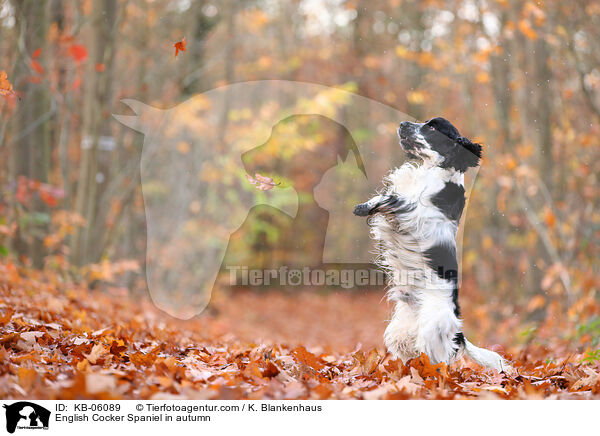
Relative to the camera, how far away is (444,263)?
4723 millimetres

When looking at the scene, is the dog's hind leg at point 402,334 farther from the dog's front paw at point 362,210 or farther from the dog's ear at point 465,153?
the dog's ear at point 465,153

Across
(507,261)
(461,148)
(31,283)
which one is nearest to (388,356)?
(461,148)

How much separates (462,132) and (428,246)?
1769mm

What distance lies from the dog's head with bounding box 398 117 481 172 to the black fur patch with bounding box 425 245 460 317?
0.74 m

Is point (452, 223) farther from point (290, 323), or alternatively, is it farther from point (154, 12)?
point (290, 323)

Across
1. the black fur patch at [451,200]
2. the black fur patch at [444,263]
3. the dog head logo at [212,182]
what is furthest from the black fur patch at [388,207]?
the dog head logo at [212,182]

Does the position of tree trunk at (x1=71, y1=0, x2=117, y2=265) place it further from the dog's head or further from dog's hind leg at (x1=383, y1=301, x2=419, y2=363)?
dog's hind leg at (x1=383, y1=301, x2=419, y2=363)

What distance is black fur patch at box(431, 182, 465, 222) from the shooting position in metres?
4.81

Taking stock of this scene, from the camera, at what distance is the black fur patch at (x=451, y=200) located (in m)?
4.81

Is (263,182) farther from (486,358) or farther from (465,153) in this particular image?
(486,358)

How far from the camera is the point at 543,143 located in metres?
11.1
